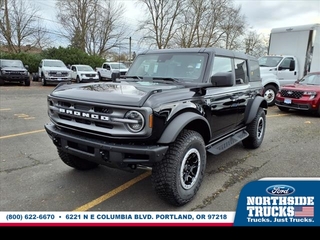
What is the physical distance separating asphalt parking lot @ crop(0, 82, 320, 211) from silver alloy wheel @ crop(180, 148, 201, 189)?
26cm

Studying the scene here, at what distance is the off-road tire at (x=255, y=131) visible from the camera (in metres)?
4.97

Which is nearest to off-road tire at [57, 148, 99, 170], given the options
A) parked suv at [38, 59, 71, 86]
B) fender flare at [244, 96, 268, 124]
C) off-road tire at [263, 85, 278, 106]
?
fender flare at [244, 96, 268, 124]

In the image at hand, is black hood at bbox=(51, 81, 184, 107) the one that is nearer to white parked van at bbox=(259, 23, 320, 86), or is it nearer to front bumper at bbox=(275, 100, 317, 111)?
front bumper at bbox=(275, 100, 317, 111)

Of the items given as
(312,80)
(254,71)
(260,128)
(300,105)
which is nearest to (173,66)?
(254,71)

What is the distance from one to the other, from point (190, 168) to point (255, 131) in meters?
2.42

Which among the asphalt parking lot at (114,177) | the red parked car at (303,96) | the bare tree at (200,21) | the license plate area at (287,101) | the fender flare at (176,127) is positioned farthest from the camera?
the bare tree at (200,21)

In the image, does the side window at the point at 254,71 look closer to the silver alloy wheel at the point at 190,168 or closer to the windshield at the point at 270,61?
the silver alloy wheel at the point at 190,168

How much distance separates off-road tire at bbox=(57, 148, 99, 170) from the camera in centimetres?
370

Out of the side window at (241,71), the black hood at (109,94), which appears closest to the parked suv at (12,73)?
the black hood at (109,94)

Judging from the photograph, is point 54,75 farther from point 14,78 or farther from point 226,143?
point 226,143

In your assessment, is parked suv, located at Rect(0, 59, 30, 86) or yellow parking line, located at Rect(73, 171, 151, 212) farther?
parked suv, located at Rect(0, 59, 30, 86)

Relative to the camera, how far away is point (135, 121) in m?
2.54

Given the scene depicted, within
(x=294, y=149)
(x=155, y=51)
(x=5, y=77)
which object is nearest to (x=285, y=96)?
(x=294, y=149)

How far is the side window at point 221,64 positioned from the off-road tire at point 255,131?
124cm
